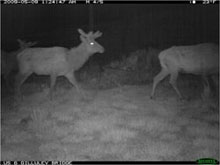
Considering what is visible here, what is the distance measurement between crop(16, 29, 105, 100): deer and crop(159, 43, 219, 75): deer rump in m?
2.14

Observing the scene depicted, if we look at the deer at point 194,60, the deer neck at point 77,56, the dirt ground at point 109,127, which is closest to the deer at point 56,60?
the deer neck at point 77,56

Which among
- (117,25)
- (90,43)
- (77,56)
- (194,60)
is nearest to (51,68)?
(77,56)

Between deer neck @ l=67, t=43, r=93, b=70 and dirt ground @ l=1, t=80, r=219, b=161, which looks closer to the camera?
dirt ground @ l=1, t=80, r=219, b=161

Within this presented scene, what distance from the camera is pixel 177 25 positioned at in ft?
89.3

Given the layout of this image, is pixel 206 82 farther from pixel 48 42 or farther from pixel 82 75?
pixel 48 42

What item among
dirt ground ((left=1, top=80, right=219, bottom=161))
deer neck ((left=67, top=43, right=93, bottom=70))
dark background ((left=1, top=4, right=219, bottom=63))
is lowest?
dirt ground ((left=1, top=80, right=219, bottom=161))

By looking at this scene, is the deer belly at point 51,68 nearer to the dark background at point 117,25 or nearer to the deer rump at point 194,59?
the deer rump at point 194,59

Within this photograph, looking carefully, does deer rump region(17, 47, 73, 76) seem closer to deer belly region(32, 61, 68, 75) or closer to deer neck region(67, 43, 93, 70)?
deer belly region(32, 61, 68, 75)

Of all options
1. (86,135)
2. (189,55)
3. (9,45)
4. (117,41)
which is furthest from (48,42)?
(86,135)

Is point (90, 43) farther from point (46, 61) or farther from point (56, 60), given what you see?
point (46, 61)

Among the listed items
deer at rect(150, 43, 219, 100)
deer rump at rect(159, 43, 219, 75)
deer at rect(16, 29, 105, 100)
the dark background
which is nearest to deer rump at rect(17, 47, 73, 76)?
deer at rect(16, 29, 105, 100)

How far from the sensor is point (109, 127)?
7238mm

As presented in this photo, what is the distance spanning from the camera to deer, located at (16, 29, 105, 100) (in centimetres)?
1009

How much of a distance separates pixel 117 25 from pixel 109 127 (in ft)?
76.6
